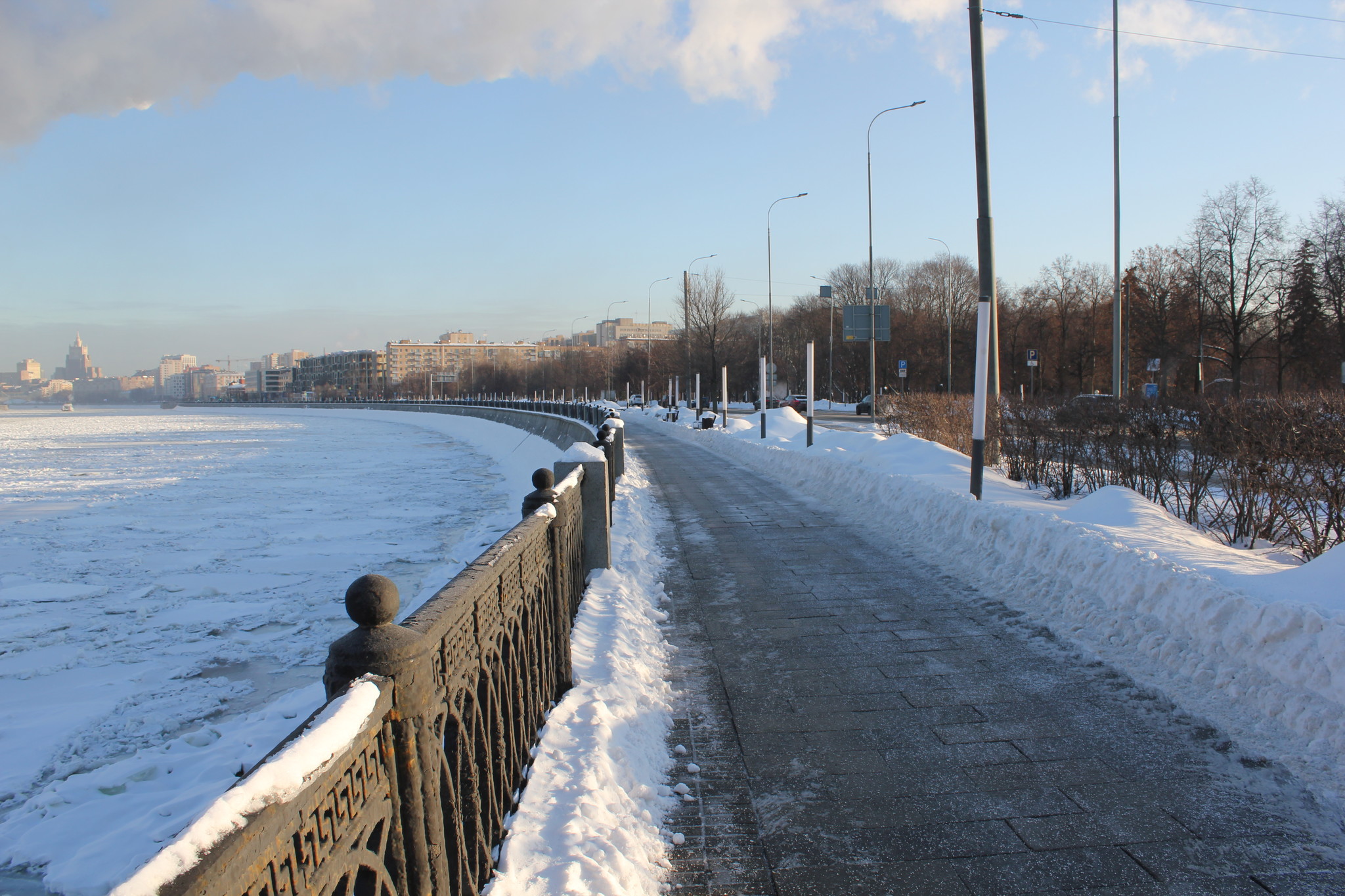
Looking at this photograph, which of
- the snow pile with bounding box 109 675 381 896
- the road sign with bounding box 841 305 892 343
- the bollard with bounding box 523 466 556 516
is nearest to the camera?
the snow pile with bounding box 109 675 381 896

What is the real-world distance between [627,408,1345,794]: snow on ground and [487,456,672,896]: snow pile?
3173mm

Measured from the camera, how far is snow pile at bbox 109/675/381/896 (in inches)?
45.2

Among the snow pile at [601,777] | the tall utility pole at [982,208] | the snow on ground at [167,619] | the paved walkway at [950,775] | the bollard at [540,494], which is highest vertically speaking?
the tall utility pole at [982,208]

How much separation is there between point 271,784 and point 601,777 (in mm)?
2605

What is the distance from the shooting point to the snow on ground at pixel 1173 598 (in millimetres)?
4262

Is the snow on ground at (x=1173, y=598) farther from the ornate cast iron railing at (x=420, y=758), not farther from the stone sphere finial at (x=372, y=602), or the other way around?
the stone sphere finial at (x=372, y=602)

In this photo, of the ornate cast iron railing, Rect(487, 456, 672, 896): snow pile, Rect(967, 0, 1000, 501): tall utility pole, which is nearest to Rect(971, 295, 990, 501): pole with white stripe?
Rect(967, 0, 1000, 501): tall utility pole

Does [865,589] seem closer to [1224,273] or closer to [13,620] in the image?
[13,620]

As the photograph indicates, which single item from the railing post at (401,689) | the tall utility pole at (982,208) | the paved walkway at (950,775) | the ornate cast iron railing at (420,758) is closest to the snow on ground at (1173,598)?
the paved walkway at (950,775)

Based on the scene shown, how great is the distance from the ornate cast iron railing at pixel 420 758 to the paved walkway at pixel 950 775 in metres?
0.97

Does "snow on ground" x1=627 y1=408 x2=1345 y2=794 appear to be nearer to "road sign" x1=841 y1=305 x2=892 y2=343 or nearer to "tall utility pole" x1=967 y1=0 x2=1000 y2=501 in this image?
"tall utility pole" x1=967 y1=0 x2=1000 y2=501

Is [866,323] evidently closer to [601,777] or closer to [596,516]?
[596,516]

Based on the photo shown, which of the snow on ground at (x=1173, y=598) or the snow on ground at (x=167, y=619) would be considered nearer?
the snow on ground at (x=1173, y=598)

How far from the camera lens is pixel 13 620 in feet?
31.4
